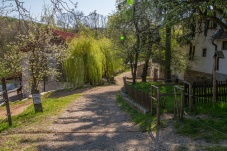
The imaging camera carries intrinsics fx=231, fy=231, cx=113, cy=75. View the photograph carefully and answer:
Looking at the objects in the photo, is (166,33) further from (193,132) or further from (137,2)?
(193,132)

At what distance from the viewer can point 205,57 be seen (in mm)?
19375

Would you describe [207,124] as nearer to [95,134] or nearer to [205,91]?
[205,91]

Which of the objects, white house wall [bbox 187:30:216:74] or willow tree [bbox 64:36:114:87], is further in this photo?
willow tree [bbox 64:36:114:87]

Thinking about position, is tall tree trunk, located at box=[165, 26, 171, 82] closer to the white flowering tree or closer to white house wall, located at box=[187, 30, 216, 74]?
white house wall, located at box=[187, 30, 216, 74]

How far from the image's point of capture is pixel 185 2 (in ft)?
26.2

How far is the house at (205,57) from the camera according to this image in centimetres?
1684

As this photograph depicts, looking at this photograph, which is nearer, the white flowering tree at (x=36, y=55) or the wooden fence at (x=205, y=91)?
the wooden fence at (x=205, y=91)

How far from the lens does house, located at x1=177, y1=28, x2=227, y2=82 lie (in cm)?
1684

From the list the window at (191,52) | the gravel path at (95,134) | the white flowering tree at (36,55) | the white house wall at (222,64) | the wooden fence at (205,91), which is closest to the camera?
the gravel path at (95,134)

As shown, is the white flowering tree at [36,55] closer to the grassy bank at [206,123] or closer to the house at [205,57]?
the grassy bank at [206,123]

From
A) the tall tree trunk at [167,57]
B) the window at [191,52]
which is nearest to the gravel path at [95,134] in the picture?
the tall tree trunk at [167,57]

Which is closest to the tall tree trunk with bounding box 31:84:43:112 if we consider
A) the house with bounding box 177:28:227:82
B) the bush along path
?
the bush along path

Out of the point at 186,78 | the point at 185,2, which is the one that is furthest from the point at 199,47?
the point at 185,2

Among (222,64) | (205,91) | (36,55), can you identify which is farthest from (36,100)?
(222,64)
